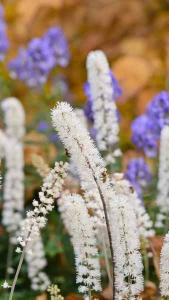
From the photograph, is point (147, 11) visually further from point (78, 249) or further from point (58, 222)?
point (78, 249)

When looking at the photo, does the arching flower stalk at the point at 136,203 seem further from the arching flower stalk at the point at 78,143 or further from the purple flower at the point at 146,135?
the purple flower at the point at 146,135

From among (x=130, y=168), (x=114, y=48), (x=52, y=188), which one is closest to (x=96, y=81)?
(x=130, y=168)

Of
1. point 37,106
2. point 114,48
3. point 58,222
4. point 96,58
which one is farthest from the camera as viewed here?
point 114,48

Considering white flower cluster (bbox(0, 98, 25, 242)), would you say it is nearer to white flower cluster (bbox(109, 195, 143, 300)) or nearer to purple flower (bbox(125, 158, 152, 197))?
purple flower (bbox(125, 158, 152, 197))

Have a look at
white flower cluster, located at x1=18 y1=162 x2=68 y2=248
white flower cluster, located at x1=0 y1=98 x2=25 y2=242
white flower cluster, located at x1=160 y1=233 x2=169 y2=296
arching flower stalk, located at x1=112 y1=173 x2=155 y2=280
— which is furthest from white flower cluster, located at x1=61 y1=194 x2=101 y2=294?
white flower cluster, located at x1=0 y1=98 x2=25 y2=242

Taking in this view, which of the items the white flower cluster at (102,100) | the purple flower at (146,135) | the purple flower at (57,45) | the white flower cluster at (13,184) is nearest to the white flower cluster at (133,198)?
the white flower cluster at (102,100)

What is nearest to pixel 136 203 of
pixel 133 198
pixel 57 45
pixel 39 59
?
pixel 133 198
